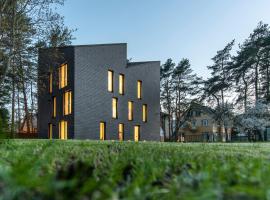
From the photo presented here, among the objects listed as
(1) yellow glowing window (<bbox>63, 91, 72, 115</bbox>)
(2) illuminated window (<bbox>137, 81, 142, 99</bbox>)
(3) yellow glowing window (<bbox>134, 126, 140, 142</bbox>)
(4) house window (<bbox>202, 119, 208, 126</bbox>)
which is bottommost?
(3) yellow glowing window (<bbox>134, 126, 140, 142</bbox>)

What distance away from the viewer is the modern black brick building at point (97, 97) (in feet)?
98.4

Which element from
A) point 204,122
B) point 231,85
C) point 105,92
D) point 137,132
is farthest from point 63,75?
point 204,122

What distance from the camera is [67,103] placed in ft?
102

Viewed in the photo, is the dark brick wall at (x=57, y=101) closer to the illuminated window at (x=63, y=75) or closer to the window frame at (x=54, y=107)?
the window frame at (x=54, y=107)

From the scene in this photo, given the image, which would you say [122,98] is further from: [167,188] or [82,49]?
[167,188]

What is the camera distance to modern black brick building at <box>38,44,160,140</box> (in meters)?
30.0

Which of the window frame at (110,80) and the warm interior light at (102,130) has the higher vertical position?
the window frame at (110,80)

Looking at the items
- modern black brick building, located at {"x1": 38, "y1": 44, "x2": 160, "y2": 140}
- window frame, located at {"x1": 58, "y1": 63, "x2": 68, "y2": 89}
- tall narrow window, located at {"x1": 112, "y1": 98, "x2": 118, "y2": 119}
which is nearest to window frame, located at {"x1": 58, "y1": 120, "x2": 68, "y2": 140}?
modern black brick building, located at {"x1": 38, "y1": 44, "x2": 160, "y2": 140}

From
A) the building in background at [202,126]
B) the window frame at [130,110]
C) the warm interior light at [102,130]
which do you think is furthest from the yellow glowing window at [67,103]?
the building in background at [202,126]

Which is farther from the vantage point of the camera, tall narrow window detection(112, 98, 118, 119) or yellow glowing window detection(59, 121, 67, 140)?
tall narrow window detection(112, 98, 118, 119)

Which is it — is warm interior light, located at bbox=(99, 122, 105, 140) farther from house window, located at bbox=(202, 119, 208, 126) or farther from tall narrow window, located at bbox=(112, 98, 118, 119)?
house window, located at bbox=(202, 119, 208, 126)

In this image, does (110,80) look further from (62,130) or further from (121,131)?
(62,130)

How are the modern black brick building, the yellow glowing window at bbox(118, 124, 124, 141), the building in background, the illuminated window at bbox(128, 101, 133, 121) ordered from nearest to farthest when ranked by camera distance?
the modern black brick building → the yellow glowing window at bbox(118, 124, 124, 141) → the illuminated window at bbox(128, 101, 133, 121) → the building in background

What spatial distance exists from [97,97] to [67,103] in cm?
258
